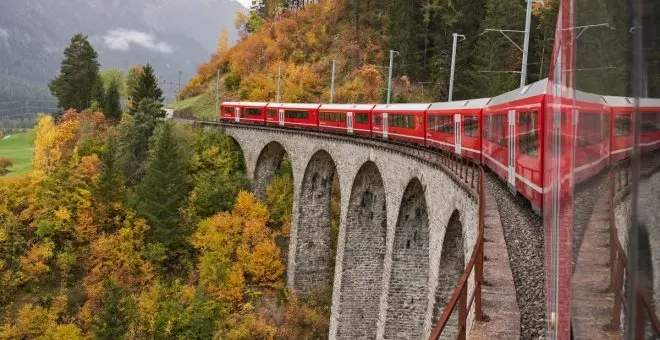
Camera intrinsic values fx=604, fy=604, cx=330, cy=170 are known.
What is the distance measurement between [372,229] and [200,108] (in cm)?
4529

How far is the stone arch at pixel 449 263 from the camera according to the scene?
14547mm

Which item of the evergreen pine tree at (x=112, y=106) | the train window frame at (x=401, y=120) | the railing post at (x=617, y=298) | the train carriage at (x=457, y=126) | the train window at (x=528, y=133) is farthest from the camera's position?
the evergreen pine tree at (x=112, y=106)

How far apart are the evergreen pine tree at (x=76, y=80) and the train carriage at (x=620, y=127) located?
64.0m

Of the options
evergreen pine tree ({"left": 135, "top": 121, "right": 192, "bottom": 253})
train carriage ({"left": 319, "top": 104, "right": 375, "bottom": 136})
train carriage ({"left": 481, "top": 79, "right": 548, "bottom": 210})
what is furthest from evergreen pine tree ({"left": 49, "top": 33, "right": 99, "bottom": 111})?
train carriage ({"left": 481, "top": 79, "right": 548, "bottom": 210})

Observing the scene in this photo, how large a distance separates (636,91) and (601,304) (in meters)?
0.67

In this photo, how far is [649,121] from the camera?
3.39 feet

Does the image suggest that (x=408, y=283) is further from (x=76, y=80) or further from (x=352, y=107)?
(x=76, y=80)

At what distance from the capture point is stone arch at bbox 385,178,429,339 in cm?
2098

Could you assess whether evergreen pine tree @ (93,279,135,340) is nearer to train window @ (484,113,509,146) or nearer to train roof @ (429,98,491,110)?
train roof @ (429,98,491,110)

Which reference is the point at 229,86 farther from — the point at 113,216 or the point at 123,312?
the point at 123,312

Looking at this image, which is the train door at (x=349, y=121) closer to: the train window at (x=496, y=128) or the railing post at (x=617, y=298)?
the train window at (x=496, y=128)

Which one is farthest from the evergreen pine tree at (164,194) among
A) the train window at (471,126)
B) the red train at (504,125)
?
the train window at (471,126)

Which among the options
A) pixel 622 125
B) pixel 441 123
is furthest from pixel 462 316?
pixel 441 123

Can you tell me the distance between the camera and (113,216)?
37.8 metres
